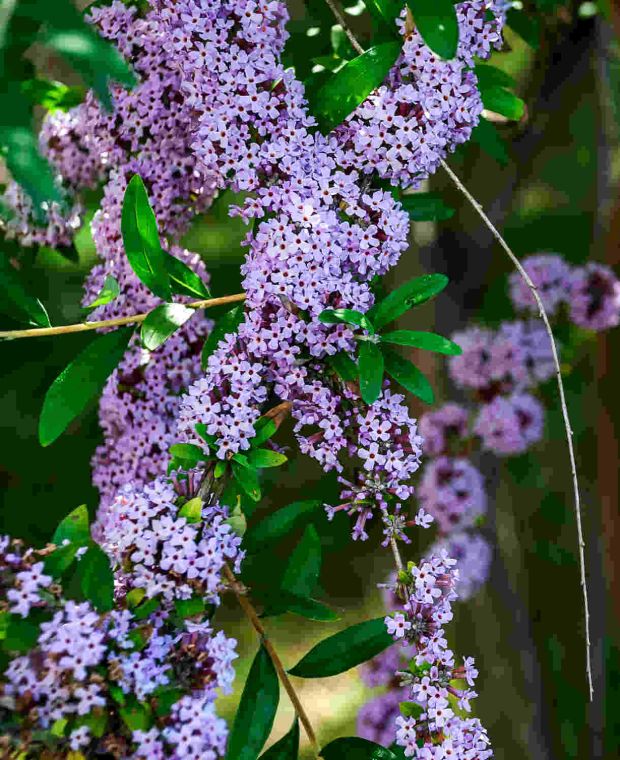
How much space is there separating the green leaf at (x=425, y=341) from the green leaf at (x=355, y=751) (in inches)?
23.7

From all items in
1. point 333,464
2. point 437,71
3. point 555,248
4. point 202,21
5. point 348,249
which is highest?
point 202,21

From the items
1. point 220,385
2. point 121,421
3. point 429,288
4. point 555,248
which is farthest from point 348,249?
point 555,248

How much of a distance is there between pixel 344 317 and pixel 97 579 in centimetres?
46

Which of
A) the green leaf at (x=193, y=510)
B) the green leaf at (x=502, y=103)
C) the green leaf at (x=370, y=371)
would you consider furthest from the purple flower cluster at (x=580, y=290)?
the green leaf at (x=193, y=510)

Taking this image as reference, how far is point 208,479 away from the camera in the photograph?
1.32 m

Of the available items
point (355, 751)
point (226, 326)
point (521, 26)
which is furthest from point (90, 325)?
point (521, 26)

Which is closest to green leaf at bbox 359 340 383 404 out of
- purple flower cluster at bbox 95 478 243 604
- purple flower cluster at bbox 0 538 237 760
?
purple flower cluster at bbox 95 478 243 604

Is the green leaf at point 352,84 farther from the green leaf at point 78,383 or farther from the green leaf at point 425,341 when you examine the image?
the green leaf at point 78,383

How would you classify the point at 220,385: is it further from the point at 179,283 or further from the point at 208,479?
the point at 179,283

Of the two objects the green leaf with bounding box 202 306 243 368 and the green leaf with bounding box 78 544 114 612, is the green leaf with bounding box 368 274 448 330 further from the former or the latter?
the green leaf with bounding box 78 544 114 612

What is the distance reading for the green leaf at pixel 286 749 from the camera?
143 cm

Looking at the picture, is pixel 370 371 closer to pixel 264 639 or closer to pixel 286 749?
pixel 264 639

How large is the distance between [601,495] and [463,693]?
1.92 m

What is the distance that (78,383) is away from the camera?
4.66 feet
